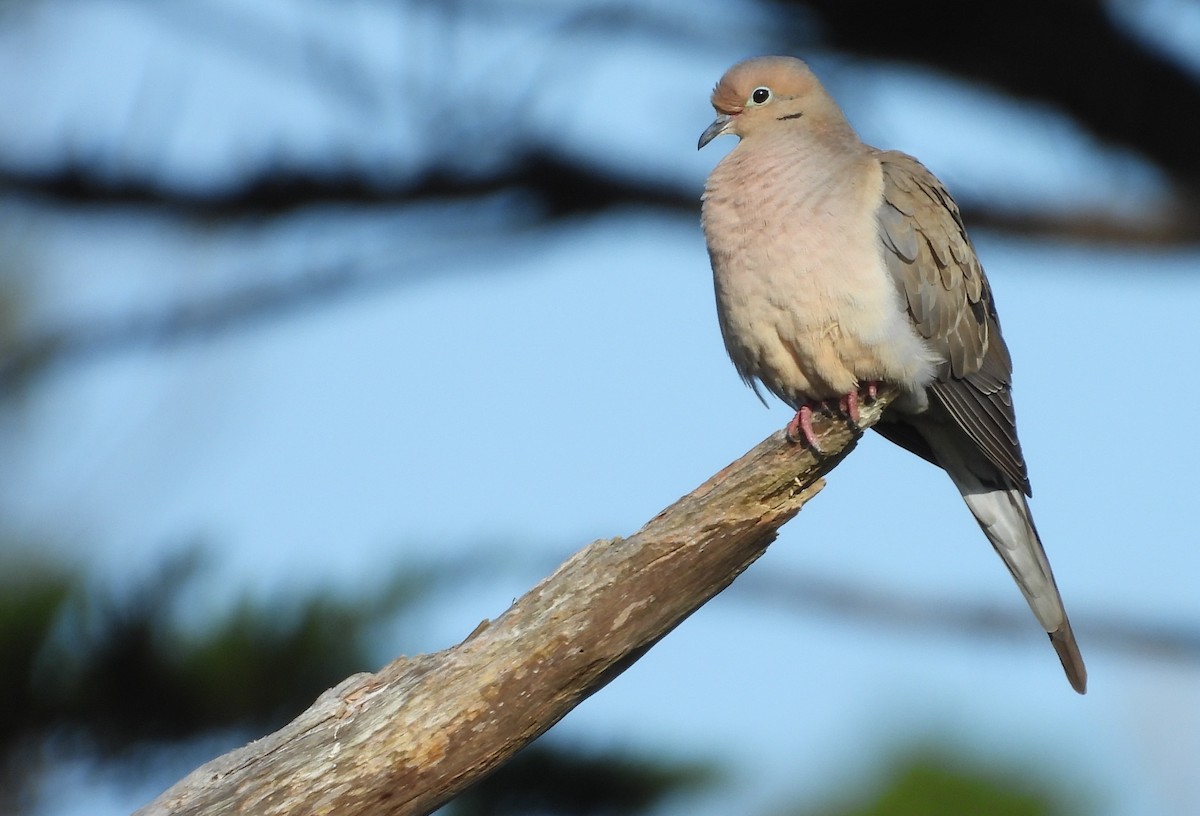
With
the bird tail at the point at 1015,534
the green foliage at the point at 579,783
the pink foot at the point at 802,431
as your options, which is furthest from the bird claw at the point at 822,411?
the green foliage at the point at 579,783

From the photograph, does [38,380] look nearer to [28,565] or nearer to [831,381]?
[28,565]

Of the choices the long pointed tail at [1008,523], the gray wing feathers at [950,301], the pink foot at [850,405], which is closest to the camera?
the pink foot at [850,405]

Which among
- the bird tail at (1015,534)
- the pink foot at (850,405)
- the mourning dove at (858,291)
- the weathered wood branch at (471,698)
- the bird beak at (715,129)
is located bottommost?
the weathered wood branch at (471,698)

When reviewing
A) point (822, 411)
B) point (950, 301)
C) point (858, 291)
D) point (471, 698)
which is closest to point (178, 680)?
point (471, 698)

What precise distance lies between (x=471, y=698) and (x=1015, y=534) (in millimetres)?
1995

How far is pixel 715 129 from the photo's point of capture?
3.92 m

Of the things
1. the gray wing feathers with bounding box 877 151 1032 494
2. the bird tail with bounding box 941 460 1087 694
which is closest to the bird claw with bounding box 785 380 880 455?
the gray wing feathers with bounding box 877 151 1032 494

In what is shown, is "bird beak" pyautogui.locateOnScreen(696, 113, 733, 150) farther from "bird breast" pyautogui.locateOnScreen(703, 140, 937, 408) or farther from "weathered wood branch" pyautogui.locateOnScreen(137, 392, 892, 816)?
"weathered wood branch" pyautogui.locateOnScreen(137, 392, 892, 816)

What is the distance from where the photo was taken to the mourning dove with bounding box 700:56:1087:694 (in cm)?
340

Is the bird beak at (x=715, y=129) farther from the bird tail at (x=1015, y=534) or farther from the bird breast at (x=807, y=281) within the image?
the bird tail at (x=1015, y=534)

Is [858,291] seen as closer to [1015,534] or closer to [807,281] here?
[807,281]

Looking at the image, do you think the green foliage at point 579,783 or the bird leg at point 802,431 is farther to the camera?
the green foliage at point 579,783

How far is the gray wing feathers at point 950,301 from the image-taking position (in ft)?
11.6

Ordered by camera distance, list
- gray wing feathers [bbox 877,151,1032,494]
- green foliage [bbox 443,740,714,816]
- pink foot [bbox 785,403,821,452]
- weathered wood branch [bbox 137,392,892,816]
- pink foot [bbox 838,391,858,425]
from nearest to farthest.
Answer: weathered wood branch [bbox 137,392,892,816], pink foot [bbox 785,403,821,452], pink foot [bbox 838,391,858,425], gray wing feathers [bbox 877,151,1032,494], green foliage [bbox 443,740,714,816]
